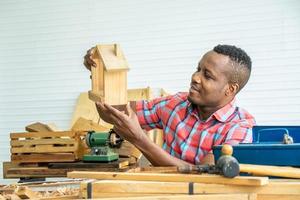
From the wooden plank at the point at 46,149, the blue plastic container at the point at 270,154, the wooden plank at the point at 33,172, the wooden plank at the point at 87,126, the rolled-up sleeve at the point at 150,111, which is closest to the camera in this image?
the blue plastic container at the point at 270,154

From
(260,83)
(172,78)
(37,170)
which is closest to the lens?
(37,170)

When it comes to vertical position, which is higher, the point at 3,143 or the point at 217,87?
the point at 217,87

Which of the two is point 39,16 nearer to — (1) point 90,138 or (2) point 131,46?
(2) point 131,46

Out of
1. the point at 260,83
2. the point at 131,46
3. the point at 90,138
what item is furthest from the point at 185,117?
the point at 131,46

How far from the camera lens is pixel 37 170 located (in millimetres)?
2684

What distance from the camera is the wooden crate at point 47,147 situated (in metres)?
2.69

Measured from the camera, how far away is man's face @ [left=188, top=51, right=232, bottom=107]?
5.84ft

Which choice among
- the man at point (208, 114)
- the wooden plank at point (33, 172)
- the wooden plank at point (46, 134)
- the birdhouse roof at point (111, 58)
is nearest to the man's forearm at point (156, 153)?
the man at point (208, 114)

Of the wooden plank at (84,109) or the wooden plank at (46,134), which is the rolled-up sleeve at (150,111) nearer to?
the wooden plank at (46,134)

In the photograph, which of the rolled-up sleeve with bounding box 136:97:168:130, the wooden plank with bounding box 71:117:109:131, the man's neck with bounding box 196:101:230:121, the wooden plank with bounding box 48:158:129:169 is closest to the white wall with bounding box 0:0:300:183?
the wooden plank with bounding box 71:117:109:131

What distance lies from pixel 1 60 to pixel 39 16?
0.74 metres

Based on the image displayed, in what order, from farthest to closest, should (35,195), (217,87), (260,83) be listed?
(260,83) → (217,87) → (35,195)

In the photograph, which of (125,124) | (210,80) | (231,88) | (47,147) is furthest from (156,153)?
(47,147)

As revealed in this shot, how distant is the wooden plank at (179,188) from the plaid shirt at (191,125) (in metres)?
0.64
